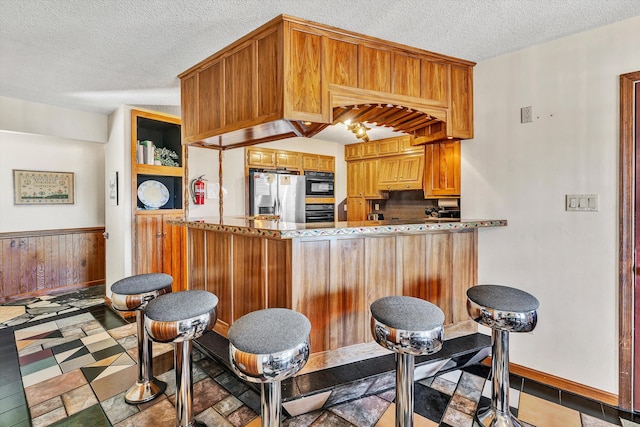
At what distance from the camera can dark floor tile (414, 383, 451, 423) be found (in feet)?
6.43

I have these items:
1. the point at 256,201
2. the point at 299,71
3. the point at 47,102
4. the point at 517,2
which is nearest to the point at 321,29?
the point at 299,71

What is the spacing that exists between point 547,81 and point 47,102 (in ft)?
16.4

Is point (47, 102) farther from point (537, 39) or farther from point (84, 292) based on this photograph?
point (537, 39)

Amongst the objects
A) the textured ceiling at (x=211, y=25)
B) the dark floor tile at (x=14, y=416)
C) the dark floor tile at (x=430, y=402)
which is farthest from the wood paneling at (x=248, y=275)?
the textured ceiling at (x=211, y=25)

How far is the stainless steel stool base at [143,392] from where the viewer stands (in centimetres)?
207

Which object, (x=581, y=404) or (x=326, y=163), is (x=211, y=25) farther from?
(x=326, y=163)

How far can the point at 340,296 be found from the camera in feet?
7.06

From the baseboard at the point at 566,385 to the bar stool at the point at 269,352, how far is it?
199 centimetres

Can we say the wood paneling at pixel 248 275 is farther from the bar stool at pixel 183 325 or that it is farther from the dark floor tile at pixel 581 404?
the dark floor tile at pixel 581 404

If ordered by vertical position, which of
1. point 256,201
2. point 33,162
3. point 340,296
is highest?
point 33,162

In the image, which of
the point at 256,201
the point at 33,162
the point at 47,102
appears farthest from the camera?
the point at 256,201

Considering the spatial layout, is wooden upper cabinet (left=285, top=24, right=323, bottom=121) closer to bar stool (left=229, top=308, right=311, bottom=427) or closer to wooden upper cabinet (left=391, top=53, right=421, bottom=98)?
wooden upper cabinet (left=391, top=53, right=421, bottom=98)

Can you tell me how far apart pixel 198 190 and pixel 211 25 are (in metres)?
2.63

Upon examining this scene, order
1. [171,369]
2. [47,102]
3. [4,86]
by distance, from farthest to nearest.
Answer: [47,102], [4,86], [171,369]
